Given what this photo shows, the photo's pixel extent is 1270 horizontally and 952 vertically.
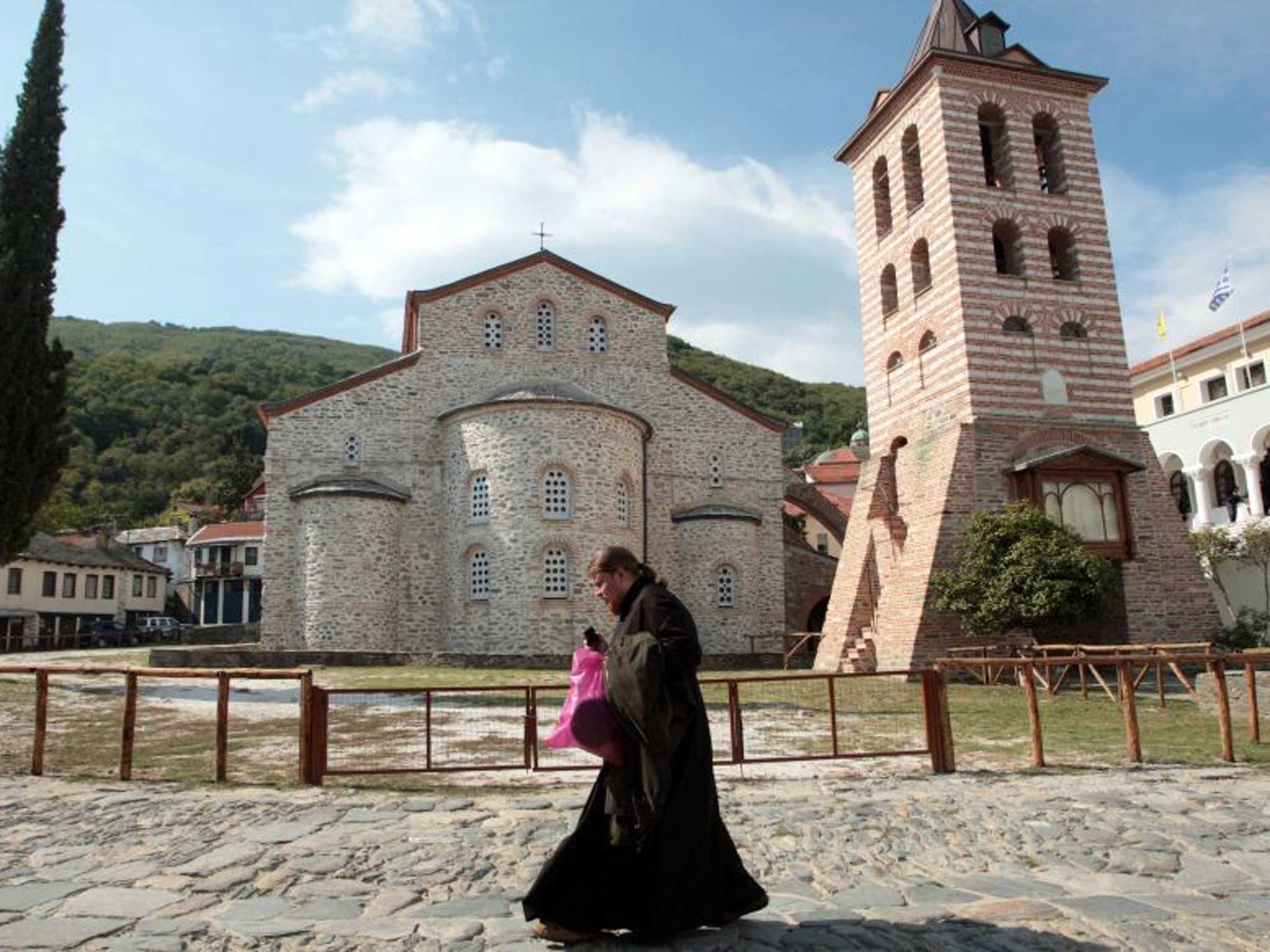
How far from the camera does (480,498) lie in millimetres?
27188

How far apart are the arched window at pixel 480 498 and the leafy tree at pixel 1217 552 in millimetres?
19925

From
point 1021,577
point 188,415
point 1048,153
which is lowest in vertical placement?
point 1021,577

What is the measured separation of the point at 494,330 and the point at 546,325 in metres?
1.83

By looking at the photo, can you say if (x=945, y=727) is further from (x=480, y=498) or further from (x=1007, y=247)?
(x=480, y=498)

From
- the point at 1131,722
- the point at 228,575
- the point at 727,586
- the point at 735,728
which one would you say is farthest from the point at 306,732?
the point at 228,575

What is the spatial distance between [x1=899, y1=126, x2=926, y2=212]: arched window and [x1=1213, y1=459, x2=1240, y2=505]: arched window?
13924mm

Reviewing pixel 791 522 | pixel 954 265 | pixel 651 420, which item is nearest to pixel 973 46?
pixel 954 265

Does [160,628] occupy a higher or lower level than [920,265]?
lower

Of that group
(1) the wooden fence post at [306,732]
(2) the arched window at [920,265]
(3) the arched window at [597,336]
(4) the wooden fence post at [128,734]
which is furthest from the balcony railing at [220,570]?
(1) the wooden fence post at [306,732]

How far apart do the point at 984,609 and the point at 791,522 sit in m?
26.1

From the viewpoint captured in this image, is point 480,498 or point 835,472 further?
point 835,472

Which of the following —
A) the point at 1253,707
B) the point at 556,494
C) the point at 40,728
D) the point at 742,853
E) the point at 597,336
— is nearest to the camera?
the point at 742,853

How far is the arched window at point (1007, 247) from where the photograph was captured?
22703 millimetres

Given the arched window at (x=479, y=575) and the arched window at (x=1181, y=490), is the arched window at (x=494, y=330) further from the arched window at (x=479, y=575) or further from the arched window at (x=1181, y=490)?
the arched window at (x=1181, y=490)
